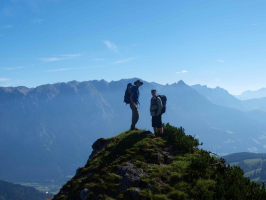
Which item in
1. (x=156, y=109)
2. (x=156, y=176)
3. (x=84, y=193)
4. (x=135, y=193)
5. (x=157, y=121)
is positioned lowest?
(x=84, y=193)

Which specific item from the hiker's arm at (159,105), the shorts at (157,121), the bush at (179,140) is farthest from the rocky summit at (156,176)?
the hiker's arm at (159,105)

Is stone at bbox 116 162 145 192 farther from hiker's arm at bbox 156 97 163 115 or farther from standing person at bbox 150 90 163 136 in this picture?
hiker's arm at bbox 156 97 163 115

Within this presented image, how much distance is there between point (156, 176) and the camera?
1095cm

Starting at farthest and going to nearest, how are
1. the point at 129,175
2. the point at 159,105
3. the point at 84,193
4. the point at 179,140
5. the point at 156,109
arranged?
the point at 156,109
the point at 159,105
the point at 179,140
the point at 129,175
the point at 84,193

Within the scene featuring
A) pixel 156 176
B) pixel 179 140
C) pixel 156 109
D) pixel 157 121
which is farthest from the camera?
pixel 157 121

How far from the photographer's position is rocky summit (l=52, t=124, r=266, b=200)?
9398 mm

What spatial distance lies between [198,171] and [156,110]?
6.25 m

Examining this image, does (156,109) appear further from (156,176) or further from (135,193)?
(135,193)

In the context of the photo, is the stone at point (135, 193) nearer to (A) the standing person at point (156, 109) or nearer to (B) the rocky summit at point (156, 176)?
(B) the rocky summit at point (156, 176)

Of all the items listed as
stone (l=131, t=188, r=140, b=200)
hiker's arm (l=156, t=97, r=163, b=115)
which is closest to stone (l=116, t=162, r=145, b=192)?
stone (l=131, t=188, r=140, b=200)

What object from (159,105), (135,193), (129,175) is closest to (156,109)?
(159,105)

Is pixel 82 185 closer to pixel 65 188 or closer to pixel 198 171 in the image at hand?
pixel 65 188

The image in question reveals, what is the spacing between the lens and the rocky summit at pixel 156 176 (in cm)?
940

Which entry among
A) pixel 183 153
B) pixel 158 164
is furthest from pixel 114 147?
pixel 183 153
